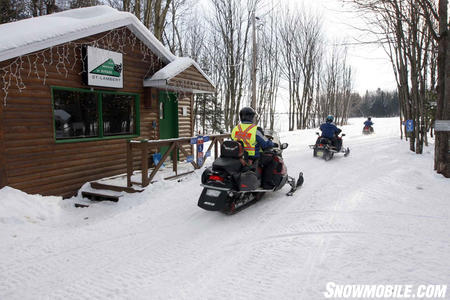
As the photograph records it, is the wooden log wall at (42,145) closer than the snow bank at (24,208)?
No

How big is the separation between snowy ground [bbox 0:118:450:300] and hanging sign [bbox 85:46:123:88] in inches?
110

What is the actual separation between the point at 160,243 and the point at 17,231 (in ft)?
7.66

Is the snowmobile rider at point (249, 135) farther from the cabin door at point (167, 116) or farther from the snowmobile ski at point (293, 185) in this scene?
the cabin door at point (167, 116)

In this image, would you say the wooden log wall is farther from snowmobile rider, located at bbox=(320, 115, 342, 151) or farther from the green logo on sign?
snowmobile rider, located at bbox=(320, 115, 342, 151)

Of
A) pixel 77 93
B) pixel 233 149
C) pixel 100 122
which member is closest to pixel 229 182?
pixel 233 149

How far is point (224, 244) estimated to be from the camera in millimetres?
3916

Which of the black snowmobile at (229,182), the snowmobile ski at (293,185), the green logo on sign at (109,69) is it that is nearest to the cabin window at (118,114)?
the green logo on sign at (109,69)

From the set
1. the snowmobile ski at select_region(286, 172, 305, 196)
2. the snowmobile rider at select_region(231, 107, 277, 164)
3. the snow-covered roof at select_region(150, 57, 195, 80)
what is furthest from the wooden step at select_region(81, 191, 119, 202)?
the snowmobile ski at select_region(286, 172, 305, 196)

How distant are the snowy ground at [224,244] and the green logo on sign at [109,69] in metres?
2.99

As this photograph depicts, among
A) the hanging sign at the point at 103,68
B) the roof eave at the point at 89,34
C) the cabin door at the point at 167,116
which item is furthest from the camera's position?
the cabin door at the point at 167,116

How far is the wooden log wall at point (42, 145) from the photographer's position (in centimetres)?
562

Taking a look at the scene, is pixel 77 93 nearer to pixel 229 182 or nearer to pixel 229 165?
pixel 229 165

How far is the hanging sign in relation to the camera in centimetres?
686

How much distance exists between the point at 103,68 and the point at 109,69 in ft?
0.57
